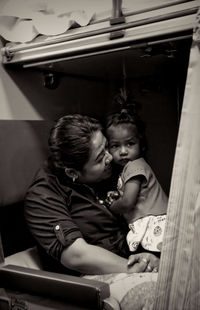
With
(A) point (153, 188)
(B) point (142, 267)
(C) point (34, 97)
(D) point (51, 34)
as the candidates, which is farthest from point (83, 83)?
(B) point (142, 267)

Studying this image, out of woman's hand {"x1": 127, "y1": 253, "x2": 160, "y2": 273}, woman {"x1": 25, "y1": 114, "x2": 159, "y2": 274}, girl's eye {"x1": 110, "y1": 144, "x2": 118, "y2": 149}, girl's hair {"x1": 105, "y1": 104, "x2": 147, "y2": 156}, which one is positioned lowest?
woman's hand {"x1": 127, "y1": 253, "x2": 160, "y2": 273}

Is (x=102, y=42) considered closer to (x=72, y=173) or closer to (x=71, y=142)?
(x=71, y=142)

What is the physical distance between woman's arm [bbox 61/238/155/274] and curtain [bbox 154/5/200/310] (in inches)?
15.1

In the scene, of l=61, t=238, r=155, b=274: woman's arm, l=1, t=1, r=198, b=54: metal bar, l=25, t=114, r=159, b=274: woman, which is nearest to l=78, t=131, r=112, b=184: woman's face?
l=25, t=114, r=159, b=274: woman

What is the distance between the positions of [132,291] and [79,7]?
116 centimetres

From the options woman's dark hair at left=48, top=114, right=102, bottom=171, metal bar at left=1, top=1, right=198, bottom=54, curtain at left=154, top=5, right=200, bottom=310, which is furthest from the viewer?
woman's dark hair at left=48, top=114, right=102, bottom=171

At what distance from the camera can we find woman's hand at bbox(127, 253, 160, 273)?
1.56 m

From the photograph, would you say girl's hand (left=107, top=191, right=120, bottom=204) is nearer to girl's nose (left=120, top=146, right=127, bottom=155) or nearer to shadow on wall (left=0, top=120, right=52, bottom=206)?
girl's nose (left=120, top=146, right=127, bottom=155)

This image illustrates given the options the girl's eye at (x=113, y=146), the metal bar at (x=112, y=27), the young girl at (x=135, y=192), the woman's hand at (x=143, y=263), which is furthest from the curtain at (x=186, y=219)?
the girl's eye at (x=113, y=146)

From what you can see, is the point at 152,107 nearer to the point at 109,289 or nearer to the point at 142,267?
the point at 142,267

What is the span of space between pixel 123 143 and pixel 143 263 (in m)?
0.67

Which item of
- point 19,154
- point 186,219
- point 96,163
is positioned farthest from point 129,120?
point 186,219

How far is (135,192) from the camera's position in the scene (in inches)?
71.3

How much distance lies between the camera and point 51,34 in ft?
5.47
